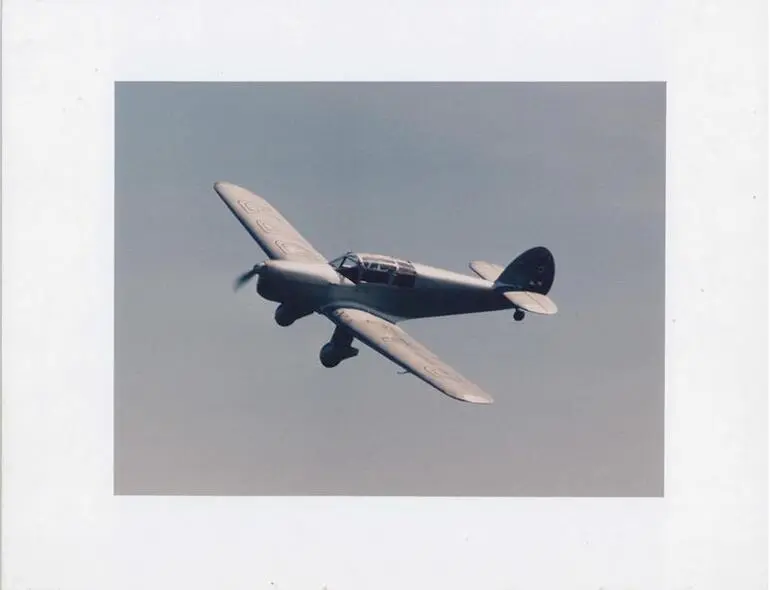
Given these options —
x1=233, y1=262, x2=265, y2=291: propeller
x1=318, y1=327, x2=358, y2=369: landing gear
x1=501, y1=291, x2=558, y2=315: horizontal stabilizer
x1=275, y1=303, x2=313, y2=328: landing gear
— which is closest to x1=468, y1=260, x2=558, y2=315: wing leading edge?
x1=501, y1=291, x2=558, y2=315: horizontal stabilizer

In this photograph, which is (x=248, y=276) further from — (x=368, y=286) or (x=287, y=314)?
(x=368, y=286)

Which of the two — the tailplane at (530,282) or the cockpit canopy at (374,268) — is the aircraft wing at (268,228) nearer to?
the cockpit canopy at (374,268)

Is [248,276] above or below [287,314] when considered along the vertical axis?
above

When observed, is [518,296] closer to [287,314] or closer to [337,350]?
[337,350]

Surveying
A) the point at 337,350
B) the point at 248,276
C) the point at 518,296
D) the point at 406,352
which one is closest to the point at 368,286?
the point at 337,350

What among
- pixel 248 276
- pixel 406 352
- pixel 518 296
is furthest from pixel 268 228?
pixel 518 296

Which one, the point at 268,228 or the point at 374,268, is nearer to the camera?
the point at 374,268

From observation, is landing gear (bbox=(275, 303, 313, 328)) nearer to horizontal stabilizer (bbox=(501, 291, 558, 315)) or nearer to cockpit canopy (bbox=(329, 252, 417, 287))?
cockpit canopy (bbox=(329, 252, 417, 287))
